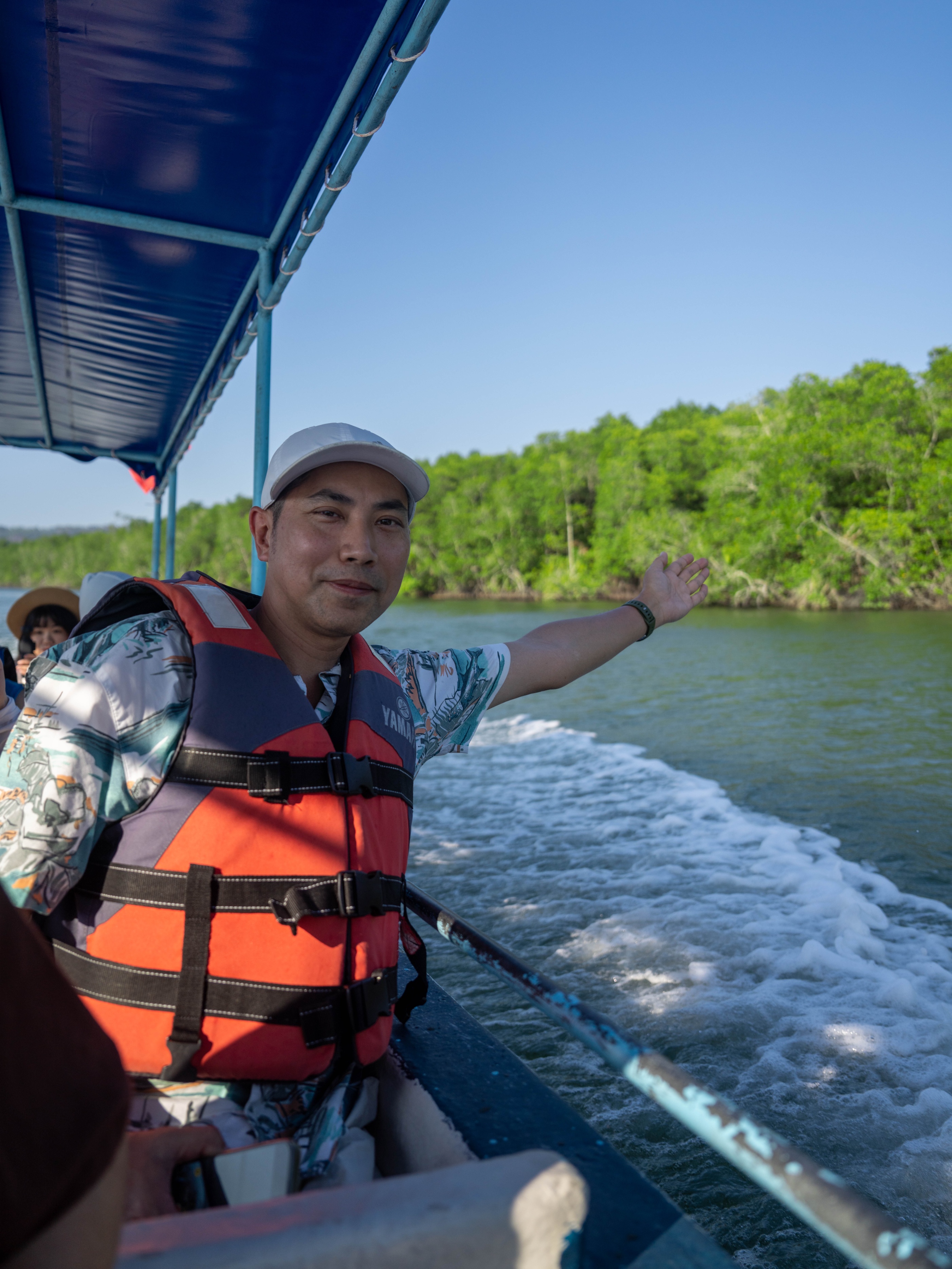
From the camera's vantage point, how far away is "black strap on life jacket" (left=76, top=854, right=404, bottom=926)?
1.33 metres

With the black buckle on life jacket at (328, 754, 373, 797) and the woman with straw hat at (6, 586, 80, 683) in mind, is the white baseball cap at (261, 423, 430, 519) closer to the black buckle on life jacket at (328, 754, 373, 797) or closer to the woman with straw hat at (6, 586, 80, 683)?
the black buckle on life jacket at (328, 754, 373, 797)

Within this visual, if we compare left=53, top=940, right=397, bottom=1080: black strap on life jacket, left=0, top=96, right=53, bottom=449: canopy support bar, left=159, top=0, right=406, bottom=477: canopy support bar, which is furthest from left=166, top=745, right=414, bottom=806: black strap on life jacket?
left=0, top=96, right=53, bottom=449: canopy support bar

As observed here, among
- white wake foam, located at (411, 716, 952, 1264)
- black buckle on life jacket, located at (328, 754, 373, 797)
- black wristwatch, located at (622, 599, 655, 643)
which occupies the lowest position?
white wake foam, located at (411, 716, 952, 1264)

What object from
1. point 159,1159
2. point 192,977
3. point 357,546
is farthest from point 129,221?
point 159,1159

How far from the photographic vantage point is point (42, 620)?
4.27 meters

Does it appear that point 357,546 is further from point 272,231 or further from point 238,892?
point 272,231

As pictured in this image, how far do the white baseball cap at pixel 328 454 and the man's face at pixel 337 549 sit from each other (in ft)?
0.08

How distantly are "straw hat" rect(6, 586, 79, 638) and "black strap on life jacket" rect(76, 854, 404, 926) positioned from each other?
3.27m

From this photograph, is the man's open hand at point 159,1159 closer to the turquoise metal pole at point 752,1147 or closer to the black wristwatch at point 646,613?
the turquoise metal pole at point 752,1147

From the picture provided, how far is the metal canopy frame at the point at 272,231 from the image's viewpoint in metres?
2.26

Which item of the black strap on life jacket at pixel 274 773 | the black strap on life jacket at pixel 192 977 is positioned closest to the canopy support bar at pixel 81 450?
the black strap on life jacket at pixel 274 773

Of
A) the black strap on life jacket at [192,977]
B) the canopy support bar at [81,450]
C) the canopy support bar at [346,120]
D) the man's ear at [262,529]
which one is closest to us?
the black strap on life jacket at [192,977]

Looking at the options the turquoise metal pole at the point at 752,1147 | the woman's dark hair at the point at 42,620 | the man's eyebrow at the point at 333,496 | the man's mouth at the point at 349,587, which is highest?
the man's eyebrow at the point at 333,496

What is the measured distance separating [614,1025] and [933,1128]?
96.0 inches
